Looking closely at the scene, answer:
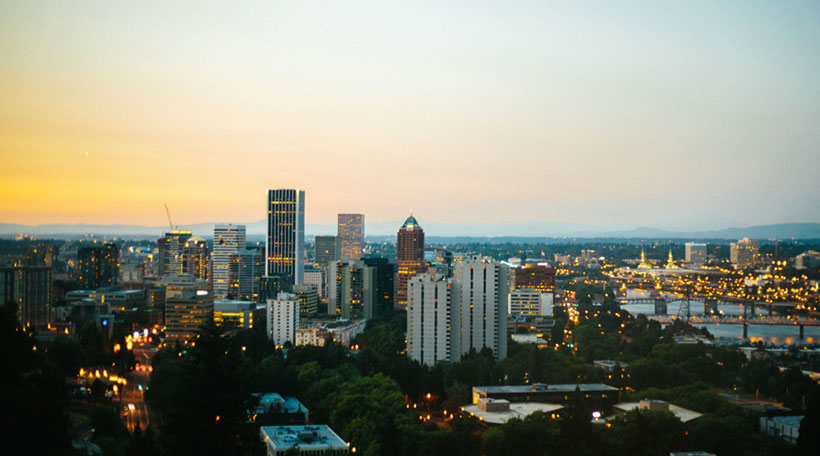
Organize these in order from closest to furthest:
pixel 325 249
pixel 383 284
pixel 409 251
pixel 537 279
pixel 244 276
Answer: pixel 383 284
pixel 409 251
pixel 537 279
pixel 244 276
pixel 325 249

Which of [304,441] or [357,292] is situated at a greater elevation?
[357,292]

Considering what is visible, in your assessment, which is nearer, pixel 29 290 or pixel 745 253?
pixel 29 290

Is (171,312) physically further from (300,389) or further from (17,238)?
(300,389)

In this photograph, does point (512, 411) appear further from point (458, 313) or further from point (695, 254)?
point (695, 254)

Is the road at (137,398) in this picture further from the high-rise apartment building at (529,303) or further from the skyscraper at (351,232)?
the skyscraper at (351,232)

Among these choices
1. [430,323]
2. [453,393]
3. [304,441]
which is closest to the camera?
[304,441]

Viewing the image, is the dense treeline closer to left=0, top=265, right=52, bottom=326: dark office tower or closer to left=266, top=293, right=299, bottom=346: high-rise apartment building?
left=266, top=293, right=299, bottom=346: high-rise apartment building

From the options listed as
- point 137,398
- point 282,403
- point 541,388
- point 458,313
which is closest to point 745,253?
point 458,313

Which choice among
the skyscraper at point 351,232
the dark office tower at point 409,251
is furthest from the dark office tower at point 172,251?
the skyscraper at point 351,232
